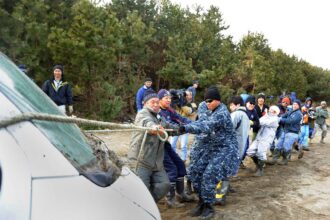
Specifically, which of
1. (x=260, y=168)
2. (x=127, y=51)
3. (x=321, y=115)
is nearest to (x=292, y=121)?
(x=260, y=168)

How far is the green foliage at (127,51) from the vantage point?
38.3 feet

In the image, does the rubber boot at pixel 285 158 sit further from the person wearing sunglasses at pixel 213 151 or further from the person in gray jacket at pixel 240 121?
the person wearing sunglasses at pixel 213 151

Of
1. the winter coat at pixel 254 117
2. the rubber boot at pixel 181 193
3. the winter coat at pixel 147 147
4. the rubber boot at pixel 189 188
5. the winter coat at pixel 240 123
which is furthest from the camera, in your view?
the winter coat at pixel 254 117

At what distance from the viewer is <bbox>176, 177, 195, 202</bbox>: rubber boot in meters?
5.69

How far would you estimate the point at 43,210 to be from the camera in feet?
4.27

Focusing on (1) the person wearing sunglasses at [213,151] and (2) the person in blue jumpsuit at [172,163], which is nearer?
(1) the person wearing sunglasses at [213,151]

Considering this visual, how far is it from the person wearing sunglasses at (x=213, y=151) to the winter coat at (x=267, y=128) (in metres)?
2.79

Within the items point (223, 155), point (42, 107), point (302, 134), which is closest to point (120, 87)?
point (302, 134)

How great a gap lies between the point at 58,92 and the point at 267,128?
4.38 m

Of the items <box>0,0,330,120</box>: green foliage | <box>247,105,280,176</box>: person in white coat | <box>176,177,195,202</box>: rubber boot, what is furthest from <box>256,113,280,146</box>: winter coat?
<box>0,0,330,120</box>: green foliage

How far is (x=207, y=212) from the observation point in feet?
17.0

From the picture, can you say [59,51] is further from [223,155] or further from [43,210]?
[43,210]

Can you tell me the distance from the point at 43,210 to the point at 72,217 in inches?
5.1

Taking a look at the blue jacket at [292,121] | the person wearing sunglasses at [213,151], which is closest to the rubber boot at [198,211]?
the person wearing sunglasses at [213,151]
